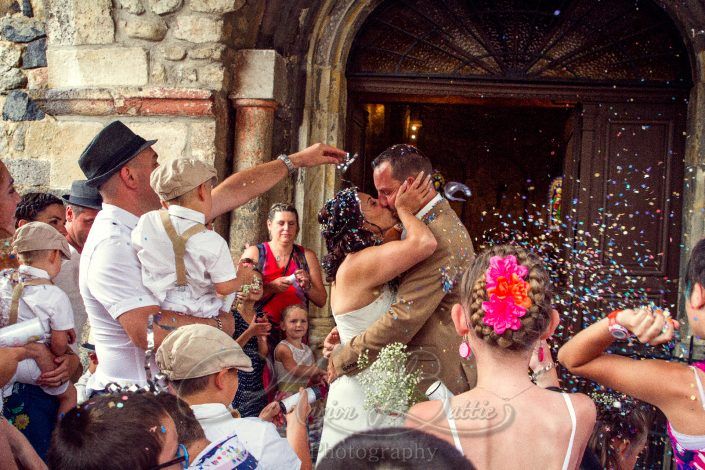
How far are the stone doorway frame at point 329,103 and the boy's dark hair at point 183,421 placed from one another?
3699 millimetres

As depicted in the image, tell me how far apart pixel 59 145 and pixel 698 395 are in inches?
168

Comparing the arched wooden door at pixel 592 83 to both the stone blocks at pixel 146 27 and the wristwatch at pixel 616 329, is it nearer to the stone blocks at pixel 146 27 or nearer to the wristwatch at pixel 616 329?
the stone blocks at pixel 146 27

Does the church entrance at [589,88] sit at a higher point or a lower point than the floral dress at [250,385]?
higher

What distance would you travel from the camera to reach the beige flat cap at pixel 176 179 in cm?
279

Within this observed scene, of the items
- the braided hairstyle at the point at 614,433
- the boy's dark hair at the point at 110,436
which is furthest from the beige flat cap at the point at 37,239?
the braided hairstyle at the point at 614,433

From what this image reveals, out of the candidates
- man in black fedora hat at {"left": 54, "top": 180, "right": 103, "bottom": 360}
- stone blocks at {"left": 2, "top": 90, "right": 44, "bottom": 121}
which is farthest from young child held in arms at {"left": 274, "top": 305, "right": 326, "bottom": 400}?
stone blocks at {"left": 2, "top": 90, "right": 44, "bottom": 121}

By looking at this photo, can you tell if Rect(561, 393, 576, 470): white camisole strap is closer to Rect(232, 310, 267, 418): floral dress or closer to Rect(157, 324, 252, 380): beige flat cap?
Rect(157, 324, 252, 380): beige flat cap

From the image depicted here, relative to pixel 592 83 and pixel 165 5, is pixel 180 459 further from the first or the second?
pixel 592 83

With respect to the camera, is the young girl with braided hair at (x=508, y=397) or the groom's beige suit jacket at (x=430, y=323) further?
the groom's beige suit jacket at (x=430, y=323)

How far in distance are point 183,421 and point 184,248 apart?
35.1 inches

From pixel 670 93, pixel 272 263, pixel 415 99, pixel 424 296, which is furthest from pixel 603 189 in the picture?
pixel 424 296

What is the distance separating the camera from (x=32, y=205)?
3.96 metres

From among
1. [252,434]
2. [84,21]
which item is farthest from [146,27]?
[252,434]

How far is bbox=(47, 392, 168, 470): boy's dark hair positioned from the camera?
174 cm
